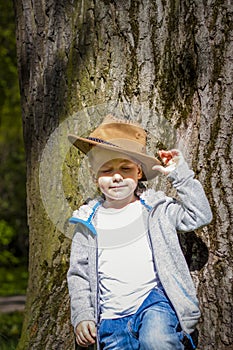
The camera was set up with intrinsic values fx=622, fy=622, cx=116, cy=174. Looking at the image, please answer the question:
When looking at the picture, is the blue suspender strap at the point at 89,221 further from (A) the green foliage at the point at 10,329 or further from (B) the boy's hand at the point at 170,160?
(A) the green foliage at the point at 10,329

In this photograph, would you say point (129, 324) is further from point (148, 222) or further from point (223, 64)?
point (223, 64)

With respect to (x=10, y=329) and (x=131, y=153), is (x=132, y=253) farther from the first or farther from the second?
(x=10, y=329)

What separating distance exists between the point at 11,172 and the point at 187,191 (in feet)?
37.5

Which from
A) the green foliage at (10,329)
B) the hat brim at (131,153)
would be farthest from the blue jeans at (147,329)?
the green foliage at (10,329)

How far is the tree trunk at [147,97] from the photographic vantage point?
3500mm

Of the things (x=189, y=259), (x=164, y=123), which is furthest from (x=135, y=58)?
(x=189, y=259)

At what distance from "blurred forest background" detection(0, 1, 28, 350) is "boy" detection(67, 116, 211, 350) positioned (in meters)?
4.83

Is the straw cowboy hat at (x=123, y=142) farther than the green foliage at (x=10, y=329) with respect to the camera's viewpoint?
No

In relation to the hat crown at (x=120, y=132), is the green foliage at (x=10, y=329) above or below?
below

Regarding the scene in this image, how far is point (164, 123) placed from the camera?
12.0ft

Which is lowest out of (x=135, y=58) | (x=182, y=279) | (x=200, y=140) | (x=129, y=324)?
(x=129, y=324)

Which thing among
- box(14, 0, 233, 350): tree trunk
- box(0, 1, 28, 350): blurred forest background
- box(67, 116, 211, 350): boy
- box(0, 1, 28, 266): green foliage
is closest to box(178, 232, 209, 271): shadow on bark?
box(14, 0, 233, 350): tree trunk

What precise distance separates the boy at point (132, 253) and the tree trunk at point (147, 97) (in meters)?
0.36

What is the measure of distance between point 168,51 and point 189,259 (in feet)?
3.97
